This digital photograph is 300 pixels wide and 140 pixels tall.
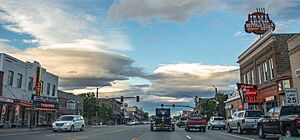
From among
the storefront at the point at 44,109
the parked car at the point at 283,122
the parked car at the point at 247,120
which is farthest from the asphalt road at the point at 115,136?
the storefront at the point at 44,109

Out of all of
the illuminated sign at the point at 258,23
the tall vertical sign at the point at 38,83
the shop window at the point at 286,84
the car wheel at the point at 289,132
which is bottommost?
the car wheel at the point at 289,132

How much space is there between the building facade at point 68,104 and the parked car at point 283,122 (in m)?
41.4

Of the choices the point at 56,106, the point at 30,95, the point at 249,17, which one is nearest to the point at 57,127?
the point at 30,95

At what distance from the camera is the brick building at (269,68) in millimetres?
36031

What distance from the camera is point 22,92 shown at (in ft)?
138

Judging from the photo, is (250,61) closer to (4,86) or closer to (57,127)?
(57,127)

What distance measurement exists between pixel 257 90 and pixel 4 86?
102ft

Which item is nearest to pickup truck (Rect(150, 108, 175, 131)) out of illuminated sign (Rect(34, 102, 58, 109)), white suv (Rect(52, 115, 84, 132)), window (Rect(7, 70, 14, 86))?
white suv (Rect(52, 115, 84, 132))

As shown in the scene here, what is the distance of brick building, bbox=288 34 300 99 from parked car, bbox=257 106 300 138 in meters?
12.7

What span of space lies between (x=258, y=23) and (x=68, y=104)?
35004 mm

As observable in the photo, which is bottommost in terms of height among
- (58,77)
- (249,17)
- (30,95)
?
(30,95)

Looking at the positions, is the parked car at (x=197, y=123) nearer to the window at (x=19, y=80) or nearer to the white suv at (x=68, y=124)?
the white suv at (x=68, y=124)

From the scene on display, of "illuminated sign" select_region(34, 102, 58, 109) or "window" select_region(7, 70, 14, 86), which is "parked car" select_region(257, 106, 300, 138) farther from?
"illuminated sign" select_region(34, 102, 58, 109)

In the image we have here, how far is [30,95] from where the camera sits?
1758 inches
